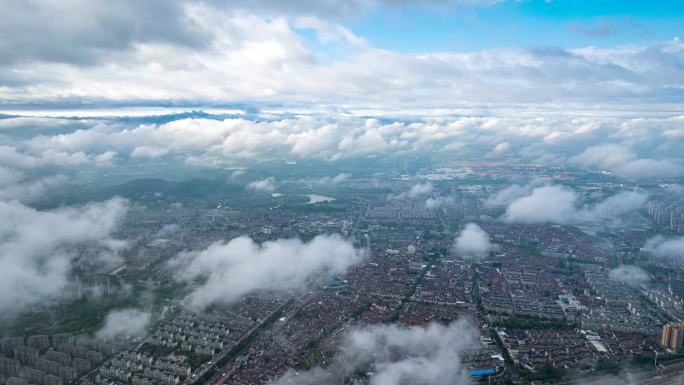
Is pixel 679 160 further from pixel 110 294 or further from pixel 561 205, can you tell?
pixel 110 294

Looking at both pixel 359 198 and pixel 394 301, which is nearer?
pixel 394 301

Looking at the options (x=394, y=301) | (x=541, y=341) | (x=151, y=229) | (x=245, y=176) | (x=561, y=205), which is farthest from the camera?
(x=245, y=176)

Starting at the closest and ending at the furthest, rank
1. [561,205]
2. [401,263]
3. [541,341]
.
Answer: [541,341]
[401,263]
[561,205]

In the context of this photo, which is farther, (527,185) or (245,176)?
(245,176)

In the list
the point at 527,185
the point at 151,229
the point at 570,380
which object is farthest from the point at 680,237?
the point at 151,229

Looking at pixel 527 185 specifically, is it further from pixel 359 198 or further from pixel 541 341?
pixel 541 341

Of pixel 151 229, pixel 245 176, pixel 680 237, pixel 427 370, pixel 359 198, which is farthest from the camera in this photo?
pixel 245 176

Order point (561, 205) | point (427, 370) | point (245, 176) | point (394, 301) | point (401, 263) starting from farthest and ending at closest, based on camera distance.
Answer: point (245, 176)
point (561, 205)
point (401, 263)
point (394, 301)
point (427, 370)

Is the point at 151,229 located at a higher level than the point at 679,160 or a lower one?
lower

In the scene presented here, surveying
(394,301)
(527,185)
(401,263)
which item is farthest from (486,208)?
(394,301)
